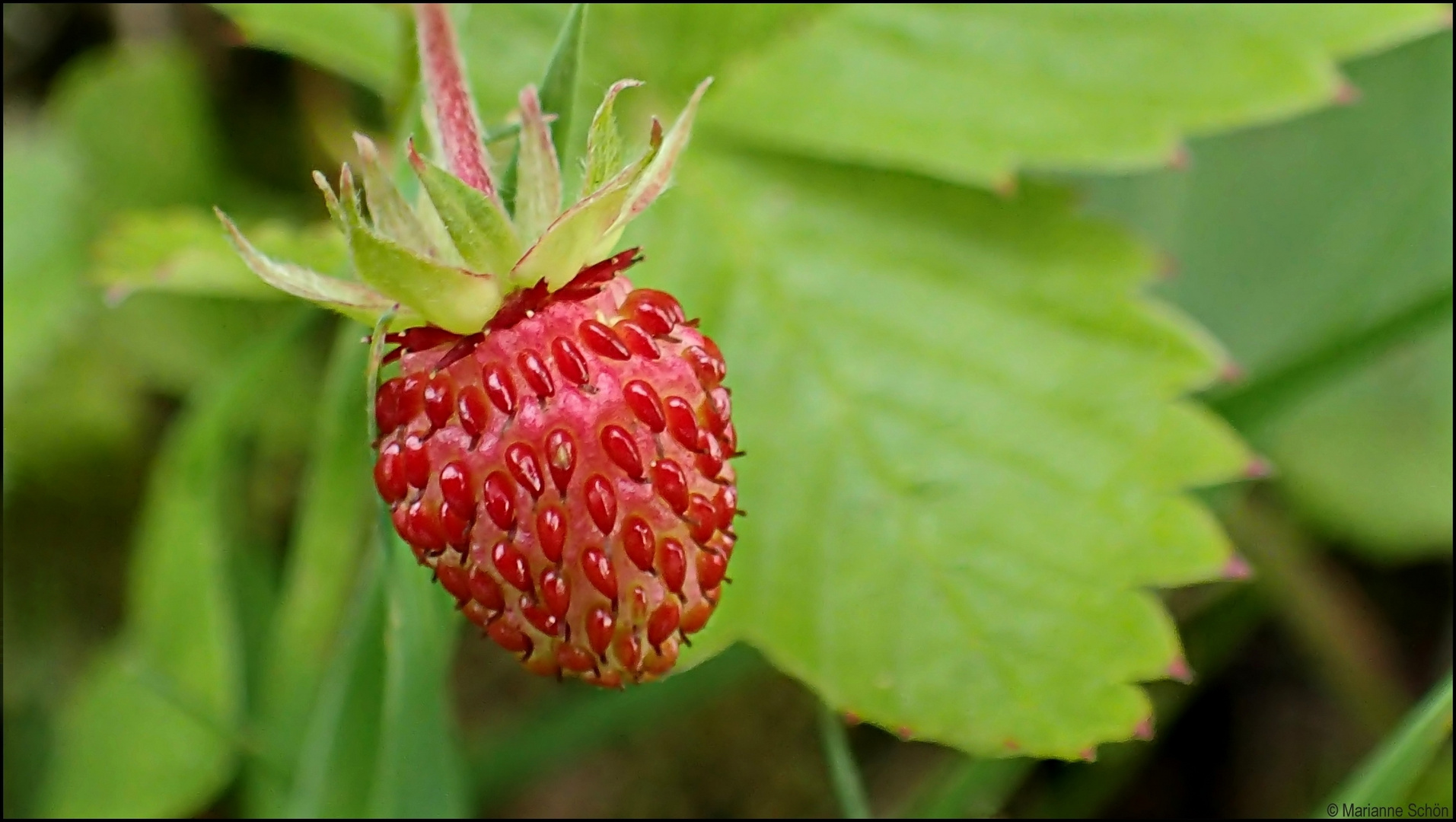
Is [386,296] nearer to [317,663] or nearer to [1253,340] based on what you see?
[317,663]

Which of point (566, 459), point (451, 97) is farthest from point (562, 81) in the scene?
point (566, 459)

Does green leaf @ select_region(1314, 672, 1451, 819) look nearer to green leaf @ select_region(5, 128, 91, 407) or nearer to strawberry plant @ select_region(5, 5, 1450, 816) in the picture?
strawberry plant @ select_region(5, 5, 1450, 816)

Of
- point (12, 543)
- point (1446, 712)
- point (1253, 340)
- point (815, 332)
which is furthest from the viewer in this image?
point (12, 543)

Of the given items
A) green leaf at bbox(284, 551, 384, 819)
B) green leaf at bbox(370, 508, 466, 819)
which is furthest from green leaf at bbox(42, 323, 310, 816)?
green leaf at bbox(370, 508, 466, 819)

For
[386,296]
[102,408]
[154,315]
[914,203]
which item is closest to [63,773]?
[102,408]

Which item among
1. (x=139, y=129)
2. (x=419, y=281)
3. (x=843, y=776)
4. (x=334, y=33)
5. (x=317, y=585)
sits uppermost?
(x=419, y=281)

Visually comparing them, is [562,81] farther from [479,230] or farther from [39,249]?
[39,249]
